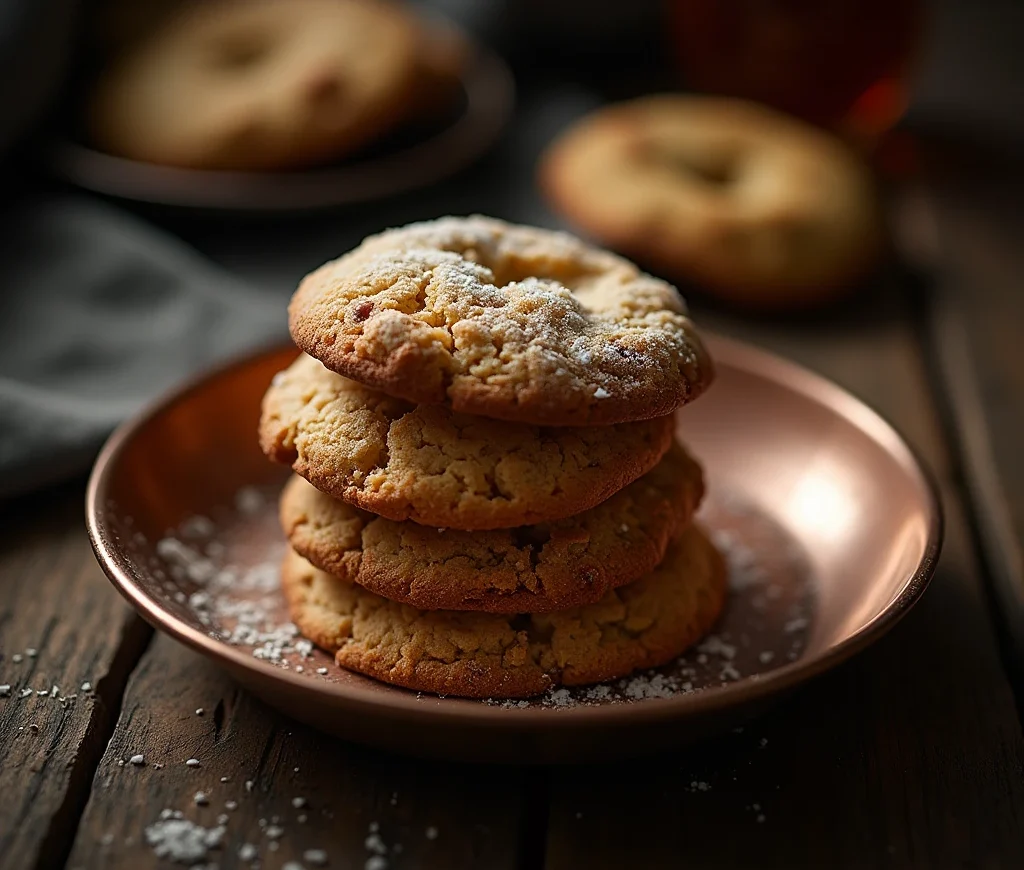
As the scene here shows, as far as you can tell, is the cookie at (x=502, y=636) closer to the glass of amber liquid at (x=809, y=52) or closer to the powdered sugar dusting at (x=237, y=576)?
the powdered sugar dusting at (x=237, y=576)

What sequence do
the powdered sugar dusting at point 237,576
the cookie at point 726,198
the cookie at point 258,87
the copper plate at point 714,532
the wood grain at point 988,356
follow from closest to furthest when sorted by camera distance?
the copper plate at point 714,532 < the powdered sugar dusting at point 237,576 < the wood grain at point 988,356 < the cookie at point 726,198 < the cookie at point 258,87

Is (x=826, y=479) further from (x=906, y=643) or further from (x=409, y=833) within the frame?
(x=409, y=833)

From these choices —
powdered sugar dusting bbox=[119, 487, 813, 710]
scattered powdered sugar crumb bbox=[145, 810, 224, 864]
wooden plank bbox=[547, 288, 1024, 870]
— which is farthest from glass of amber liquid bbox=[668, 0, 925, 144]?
scattered powdered sugar crumb bbox=[145, 810, 224, 864]

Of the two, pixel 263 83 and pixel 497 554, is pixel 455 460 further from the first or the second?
pixel 263 83

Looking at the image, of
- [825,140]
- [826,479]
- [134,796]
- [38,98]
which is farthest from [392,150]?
[134,796]

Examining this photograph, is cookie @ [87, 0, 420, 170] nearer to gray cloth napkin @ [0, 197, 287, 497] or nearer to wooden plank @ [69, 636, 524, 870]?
gray cloth napkin @ [0, 197, 287, 497]

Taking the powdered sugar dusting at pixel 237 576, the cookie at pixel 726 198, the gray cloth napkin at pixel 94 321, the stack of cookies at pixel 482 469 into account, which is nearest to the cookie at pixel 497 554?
the stack of cookies at pixel 482 469
